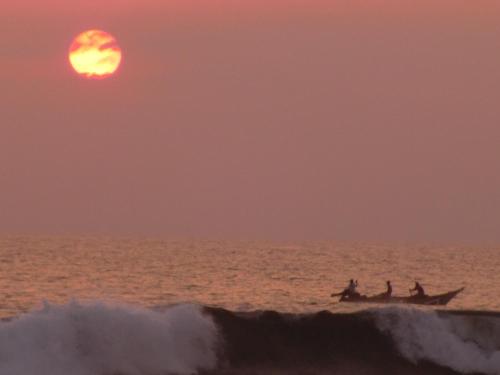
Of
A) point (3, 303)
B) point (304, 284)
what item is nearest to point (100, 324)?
point (3, 303)

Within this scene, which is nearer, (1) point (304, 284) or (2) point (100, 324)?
(2) point (100, 324)

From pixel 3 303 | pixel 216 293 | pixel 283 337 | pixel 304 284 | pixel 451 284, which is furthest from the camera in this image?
pixel 451 284

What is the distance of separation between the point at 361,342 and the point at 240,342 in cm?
306

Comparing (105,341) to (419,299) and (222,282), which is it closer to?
(419,299)

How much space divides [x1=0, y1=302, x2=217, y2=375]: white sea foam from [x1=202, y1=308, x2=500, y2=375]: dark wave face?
0.83 meters

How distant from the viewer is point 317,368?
2805 centimetres

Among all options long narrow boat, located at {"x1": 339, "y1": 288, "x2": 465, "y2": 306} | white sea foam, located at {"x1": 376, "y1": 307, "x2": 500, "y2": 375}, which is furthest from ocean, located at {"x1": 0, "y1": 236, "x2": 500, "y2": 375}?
long narrow boat, located at {"x1": 339, "y1": 288, "x2": 465, "y2": 306}

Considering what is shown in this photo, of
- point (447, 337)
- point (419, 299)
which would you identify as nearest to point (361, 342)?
point (447, 337)

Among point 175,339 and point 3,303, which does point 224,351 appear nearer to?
point 175,339

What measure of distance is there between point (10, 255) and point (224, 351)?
291 feet

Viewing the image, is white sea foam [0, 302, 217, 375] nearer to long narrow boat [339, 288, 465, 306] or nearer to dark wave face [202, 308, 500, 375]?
dark wave face [202, 308, 500, 375]

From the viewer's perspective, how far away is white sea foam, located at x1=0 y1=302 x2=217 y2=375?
24859 mm

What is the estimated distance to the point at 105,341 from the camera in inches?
1022

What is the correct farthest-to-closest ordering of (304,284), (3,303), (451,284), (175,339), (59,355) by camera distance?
(451,284), (304,284), (3,303), (175,339), (59,355)
